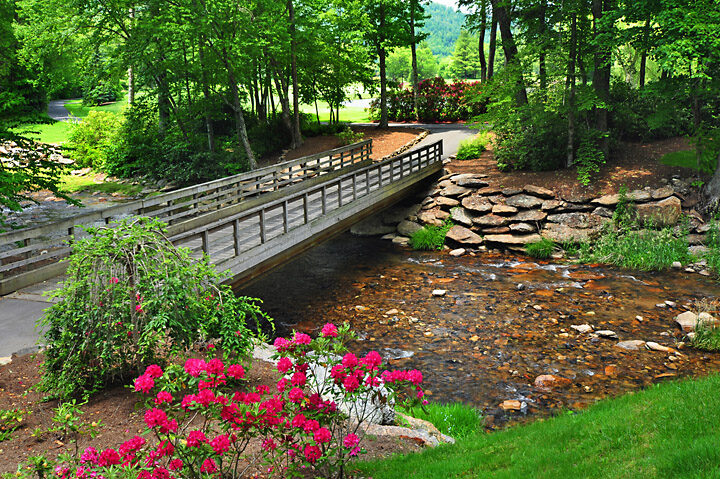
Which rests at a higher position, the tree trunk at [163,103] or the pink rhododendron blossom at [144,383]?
the tree trunk at [163,103]

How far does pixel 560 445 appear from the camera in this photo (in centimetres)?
563

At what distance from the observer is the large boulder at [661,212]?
16.6 m

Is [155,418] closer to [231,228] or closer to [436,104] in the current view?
[231,228]

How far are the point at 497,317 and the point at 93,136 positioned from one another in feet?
87.2

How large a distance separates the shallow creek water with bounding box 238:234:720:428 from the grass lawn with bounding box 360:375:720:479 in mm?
2129

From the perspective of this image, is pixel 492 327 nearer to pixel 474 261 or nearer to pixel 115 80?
pixel 474 261

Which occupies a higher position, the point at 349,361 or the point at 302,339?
the point at 302,339

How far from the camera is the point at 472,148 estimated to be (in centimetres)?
2314

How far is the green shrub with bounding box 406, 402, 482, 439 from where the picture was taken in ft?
24.9

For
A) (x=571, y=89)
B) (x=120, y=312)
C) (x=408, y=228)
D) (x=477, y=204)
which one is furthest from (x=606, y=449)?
(x=571, y=89)

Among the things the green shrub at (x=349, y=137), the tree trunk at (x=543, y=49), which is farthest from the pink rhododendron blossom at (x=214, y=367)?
the green shrub at (x=349, y=137)

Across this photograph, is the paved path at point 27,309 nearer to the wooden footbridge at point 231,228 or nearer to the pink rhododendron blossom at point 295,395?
the wooden footbridge at point 231,228

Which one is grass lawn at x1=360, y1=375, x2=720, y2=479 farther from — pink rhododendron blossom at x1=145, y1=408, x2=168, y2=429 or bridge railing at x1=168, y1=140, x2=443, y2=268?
bridge railing at x1=168, y1=140, x2=443, y2=268

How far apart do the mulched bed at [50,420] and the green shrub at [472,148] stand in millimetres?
17805
